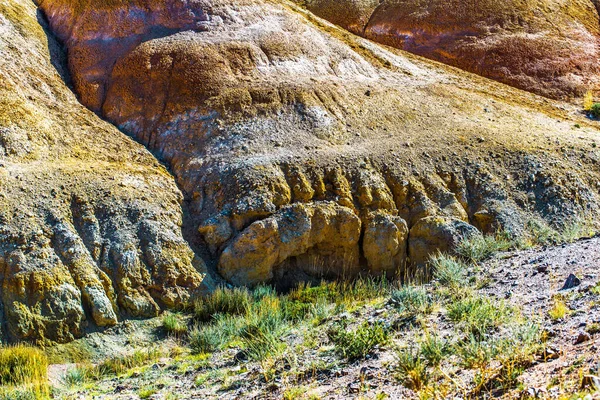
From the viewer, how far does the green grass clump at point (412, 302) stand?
33.4 ft

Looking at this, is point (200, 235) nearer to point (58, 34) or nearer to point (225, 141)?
point (225, 141)

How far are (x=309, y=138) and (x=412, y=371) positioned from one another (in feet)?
36.9

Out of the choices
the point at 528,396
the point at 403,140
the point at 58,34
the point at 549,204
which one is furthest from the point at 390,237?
the point at 58,34

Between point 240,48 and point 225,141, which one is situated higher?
point 240,48

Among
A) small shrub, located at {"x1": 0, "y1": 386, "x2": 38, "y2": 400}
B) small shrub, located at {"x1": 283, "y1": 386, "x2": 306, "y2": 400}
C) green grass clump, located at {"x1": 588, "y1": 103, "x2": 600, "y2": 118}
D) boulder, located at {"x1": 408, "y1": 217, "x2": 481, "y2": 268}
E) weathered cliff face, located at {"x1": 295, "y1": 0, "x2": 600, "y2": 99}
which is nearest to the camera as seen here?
small shrub, located at {"x1": 283, "y1": 386, "x2": 306, "y2": 400}

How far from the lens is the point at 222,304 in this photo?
45.1 ft

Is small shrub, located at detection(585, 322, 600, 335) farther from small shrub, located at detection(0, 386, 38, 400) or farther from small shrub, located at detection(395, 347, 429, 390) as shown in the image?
small shrub, located at detection(0, 386, 38, 400)

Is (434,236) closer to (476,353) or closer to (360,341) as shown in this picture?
(360,341)

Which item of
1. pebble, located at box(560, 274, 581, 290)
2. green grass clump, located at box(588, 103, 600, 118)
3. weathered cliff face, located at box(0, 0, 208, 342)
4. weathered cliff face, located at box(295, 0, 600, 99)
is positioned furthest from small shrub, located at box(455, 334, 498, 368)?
weathered cliff face, located at box(295, 0, 600, 99)

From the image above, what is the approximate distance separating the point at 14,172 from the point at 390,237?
873cm

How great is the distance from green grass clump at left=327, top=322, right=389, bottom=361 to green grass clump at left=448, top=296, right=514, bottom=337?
1.08m

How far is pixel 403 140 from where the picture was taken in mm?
18125

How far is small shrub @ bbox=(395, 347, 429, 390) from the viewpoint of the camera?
7084 millimetres

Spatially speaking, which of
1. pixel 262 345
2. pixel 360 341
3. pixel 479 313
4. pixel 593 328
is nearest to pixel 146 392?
pixel 262 345
